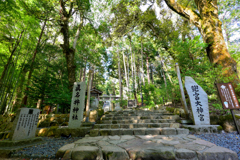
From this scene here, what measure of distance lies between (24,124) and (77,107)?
1513mm

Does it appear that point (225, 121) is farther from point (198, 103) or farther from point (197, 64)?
point (197, 64)

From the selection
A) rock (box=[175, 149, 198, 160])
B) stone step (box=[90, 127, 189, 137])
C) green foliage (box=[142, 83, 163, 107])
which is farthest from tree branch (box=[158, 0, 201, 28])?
A: green foliage (box=[142, 83, 163, 107])

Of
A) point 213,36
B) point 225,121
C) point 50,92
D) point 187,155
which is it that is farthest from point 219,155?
point 50,92

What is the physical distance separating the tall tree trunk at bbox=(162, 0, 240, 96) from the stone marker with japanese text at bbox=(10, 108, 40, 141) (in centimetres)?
708

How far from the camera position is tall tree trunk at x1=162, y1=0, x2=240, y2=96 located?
13.7 ft

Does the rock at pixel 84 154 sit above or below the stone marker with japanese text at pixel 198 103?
below

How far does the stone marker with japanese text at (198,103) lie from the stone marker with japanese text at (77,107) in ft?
13.1

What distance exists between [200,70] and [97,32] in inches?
319

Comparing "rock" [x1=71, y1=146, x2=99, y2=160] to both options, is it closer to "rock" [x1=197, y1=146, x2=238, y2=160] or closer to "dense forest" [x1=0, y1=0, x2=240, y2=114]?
"rock" [x1=197, y1=146, x2=238, y2=160]

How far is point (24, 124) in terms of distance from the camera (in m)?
3.06

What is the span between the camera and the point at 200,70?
15.3ft

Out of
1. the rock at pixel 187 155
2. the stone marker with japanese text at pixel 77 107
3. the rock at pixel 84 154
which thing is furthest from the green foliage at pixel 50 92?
the rock at pixel 187 155

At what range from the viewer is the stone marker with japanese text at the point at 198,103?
342 cm

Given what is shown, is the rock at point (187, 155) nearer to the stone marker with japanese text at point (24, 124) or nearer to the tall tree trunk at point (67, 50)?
the stone marker with japanese text at point (24, 124)
